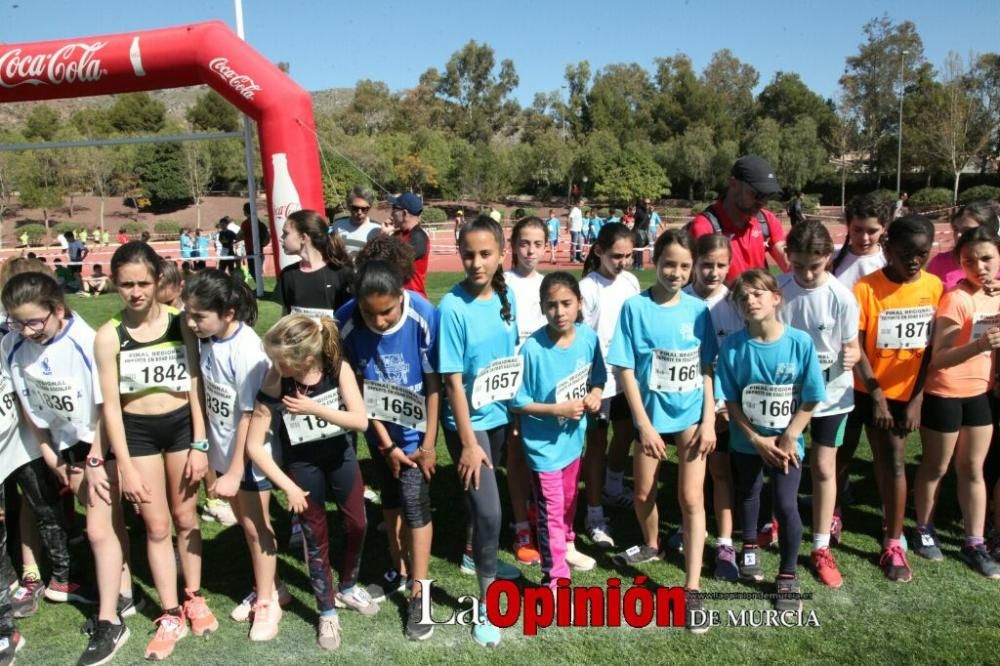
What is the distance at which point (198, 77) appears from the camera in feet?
29.4

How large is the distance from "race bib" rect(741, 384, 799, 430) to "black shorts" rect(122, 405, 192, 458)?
2.48 m

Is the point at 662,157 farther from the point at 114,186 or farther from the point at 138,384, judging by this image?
the point at 138,384

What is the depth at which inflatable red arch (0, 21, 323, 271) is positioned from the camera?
28.5ft

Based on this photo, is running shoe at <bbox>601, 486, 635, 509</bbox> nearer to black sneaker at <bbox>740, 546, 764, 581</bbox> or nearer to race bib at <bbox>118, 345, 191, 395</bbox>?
black sneaker at <bbox>740, 546, 764, 581</bbox>

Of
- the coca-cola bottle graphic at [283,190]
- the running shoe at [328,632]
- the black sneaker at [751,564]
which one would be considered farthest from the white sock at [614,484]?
the coca-cola bottle graphic at [283,190]

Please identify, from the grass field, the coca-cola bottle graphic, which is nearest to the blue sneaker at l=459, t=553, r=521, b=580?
the grass field

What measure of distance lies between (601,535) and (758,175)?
2134mm

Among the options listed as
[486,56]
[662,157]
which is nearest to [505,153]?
[662,157]

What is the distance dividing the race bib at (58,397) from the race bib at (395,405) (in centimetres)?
124

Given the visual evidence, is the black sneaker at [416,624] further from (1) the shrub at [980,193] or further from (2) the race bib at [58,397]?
(1) the shrub at [980,193]

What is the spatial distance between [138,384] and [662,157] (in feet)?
177

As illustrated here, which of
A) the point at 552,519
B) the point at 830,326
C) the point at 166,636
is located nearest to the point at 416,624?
the point at 552,519

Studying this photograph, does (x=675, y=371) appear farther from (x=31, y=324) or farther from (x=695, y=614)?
(x=31, y=324)

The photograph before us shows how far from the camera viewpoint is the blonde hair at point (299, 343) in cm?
277
